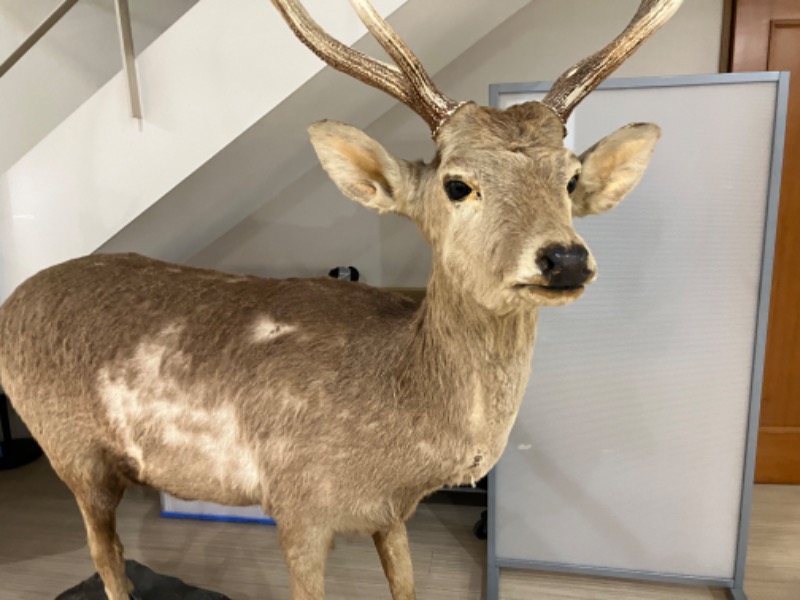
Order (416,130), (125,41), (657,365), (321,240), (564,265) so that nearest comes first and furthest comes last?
(564,265) → (125,41) → (657,365) → (416,130) → (321,240)

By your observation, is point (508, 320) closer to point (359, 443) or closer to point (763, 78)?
point (359, 443)

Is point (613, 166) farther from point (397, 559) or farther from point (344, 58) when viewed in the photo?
point (397, 559)

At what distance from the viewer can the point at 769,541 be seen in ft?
6.79

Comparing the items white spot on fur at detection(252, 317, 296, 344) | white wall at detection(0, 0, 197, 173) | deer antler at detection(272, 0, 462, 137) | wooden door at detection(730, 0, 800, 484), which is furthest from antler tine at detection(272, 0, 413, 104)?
white wall at detection(0, 0, 197, 173)

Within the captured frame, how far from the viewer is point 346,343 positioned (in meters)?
1.15

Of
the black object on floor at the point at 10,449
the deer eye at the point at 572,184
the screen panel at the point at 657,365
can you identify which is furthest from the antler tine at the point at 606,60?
the black object on floor at the point at 10,449

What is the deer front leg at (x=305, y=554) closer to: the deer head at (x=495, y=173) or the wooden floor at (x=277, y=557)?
the deer head at (x=495, y=173)

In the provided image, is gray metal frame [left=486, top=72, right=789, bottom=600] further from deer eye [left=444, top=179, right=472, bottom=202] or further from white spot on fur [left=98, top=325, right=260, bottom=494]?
white spot on fur [left=98, top=325, right=260, bottom=494]

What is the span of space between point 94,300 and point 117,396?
229 millimetres

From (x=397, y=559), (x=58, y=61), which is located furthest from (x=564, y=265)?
(x=58, y=61)

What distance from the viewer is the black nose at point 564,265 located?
0.78m

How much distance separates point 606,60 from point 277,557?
188cm

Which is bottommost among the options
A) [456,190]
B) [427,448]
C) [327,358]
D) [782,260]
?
[427,448]

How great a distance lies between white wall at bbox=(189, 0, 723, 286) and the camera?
2.27m
